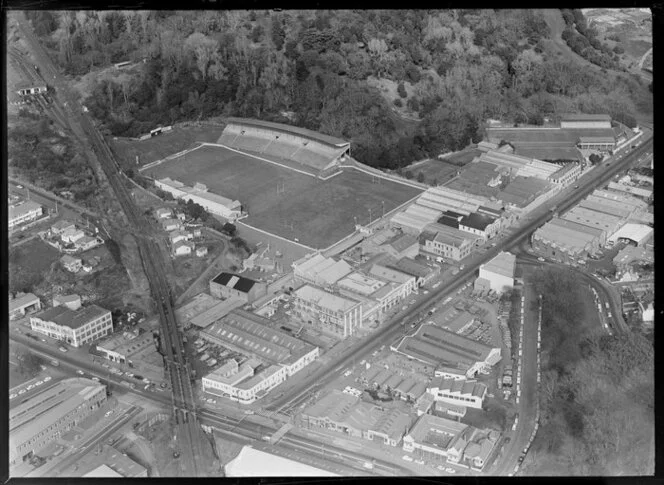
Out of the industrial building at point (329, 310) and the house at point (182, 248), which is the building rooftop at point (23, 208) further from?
the industrial building at point (329, 310)

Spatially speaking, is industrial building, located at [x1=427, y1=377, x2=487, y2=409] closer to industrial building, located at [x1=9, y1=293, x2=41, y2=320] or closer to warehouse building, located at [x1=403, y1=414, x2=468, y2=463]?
warehouse building, located at [x1=403, y1=414, x2=468, y2=463]

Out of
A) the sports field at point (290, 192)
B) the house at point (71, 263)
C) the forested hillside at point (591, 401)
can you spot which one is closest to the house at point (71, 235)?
the house at point (71, 263)

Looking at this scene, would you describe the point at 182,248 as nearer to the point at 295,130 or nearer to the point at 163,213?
the point at 163,213

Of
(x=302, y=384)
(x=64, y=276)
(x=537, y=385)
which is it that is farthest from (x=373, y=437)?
(x=64, y=276)

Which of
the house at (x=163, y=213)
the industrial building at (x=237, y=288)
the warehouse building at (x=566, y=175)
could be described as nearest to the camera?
the industrial building at (x=237, y=288)

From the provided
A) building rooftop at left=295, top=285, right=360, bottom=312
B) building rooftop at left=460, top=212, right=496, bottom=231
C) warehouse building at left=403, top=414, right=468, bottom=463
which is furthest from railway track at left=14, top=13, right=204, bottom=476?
building rooftop at left=460, top=212, right=496, bottom=231

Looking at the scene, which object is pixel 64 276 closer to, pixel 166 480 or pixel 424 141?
pixel 166 480
